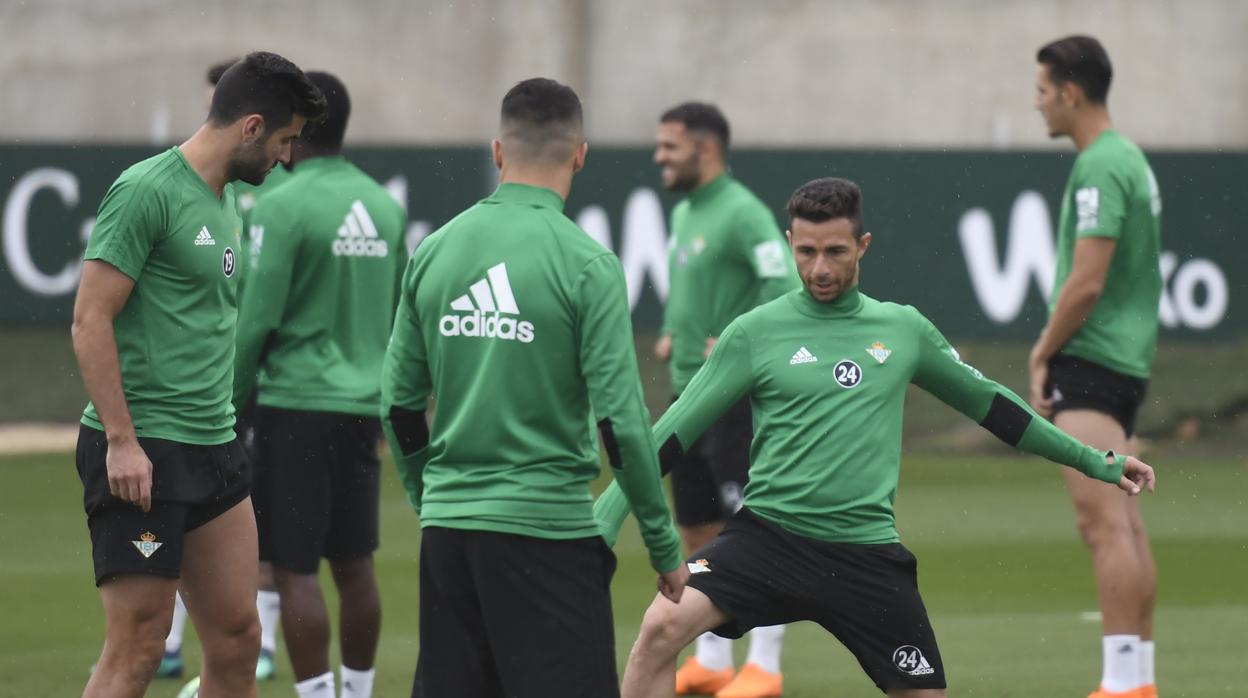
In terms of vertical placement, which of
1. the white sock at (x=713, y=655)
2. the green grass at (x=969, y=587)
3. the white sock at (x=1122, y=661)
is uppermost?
the white sock at (x=1122, y=661)

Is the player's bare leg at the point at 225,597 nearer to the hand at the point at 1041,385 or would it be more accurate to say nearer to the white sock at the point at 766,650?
the white sock at the point at 766,650

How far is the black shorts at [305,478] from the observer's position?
22.0 ft

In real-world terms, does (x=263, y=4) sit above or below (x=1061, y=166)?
above

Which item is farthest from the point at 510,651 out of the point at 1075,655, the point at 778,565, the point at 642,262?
the point at 642,262

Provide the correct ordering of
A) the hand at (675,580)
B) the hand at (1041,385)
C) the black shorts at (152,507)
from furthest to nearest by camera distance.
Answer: the hand at (1041,385), the black shorts at (152,507), the hand at (675,580)

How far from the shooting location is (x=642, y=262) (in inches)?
649

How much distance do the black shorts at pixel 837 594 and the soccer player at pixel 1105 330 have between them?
1.67 meters

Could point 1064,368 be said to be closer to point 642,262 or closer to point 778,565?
point 778,565

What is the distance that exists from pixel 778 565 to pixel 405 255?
2.02 metres

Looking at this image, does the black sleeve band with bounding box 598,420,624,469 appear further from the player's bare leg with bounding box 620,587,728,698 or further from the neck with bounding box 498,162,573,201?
the player's bare leg with bounding box 620,587,728,698

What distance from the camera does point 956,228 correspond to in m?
16.4

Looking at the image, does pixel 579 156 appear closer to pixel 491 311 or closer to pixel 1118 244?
pixel 491 311

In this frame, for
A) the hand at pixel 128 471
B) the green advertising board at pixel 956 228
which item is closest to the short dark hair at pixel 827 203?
the hand at pixel 128 471

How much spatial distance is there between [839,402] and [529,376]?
142 cm
